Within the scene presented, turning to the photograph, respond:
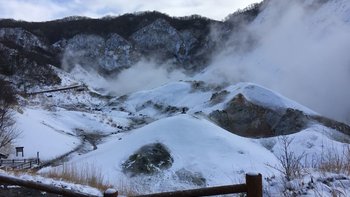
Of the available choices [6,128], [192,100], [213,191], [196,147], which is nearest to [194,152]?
[196,147]

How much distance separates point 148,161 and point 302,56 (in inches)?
2450

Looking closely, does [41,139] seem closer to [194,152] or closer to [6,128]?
[6,128]

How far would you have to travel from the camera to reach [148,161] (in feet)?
89.0

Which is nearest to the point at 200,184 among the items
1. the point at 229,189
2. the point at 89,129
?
the point at 229,189

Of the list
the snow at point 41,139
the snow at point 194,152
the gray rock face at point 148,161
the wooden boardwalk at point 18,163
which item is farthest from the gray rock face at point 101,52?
the gray rock face at point 148,161

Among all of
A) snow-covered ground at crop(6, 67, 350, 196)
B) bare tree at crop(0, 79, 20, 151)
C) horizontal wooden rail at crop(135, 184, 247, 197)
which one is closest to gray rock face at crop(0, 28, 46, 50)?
snow-covered ground at crop(6, 67, 350, 196)

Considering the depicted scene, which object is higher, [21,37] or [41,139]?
[21,37]

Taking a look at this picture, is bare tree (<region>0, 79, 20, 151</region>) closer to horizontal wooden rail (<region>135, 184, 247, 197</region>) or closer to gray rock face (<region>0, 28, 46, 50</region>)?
horizontal wooden rail (<region>135, 184, 247, 197</region>)

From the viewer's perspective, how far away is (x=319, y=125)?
4356cm

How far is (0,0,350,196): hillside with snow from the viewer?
24.6 metres

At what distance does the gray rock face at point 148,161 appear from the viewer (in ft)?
86.6

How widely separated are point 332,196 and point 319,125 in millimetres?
39872

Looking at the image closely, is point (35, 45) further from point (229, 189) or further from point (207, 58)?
point (229, 189)

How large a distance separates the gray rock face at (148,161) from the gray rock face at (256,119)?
19.7 meters
